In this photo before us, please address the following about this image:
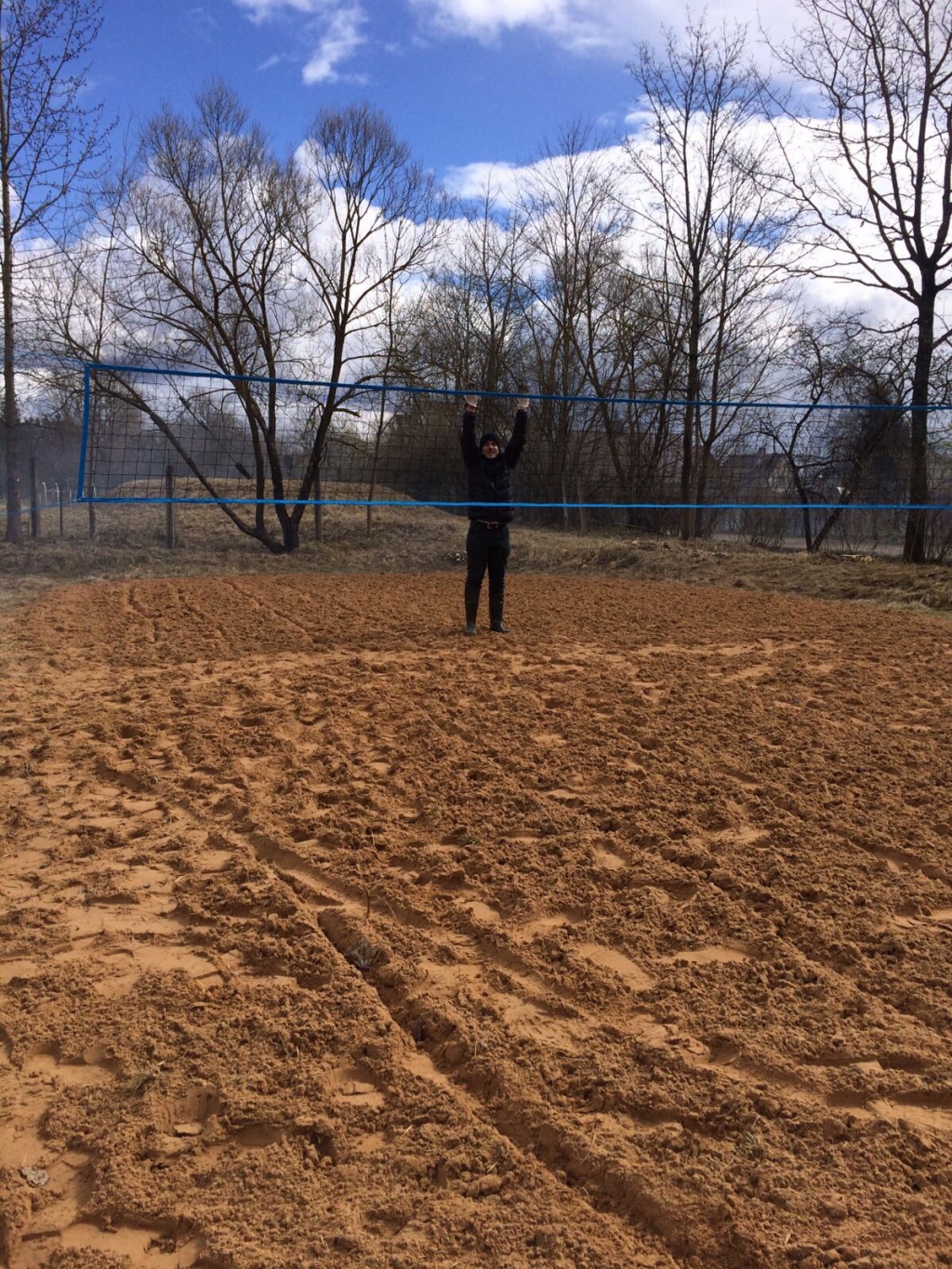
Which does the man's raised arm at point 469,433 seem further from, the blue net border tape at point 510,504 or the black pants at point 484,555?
the black pants at point 484,555

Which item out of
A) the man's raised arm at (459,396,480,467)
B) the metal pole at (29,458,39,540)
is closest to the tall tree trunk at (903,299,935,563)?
the man's raised arm at (459,396,480,467)

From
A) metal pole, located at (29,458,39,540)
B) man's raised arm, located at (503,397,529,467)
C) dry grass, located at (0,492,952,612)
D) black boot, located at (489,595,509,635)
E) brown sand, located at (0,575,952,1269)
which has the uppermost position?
man's raised arm, located at (503,397,529,467)

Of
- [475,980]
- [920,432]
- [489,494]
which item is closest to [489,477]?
[489,494]

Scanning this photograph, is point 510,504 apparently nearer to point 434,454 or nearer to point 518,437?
point 518,437

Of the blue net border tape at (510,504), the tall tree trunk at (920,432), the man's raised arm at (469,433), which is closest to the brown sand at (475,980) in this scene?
the man's raised arm at (469,433)

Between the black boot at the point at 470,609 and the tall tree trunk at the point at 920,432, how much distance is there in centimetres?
838

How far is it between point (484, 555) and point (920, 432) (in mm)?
8491

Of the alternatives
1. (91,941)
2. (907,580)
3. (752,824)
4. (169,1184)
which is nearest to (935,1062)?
(752,824)

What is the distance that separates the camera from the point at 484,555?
8.10 meters

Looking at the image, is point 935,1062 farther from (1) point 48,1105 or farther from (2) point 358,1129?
(1) point 48,1105

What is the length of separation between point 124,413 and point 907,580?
1267 cm

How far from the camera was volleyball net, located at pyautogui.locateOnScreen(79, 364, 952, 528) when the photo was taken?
1381 centimetres

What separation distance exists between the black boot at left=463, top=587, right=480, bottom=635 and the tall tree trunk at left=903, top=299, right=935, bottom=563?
8.38 meters

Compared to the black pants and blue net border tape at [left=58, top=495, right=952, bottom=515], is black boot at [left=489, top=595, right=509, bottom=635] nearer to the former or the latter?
the black pants
